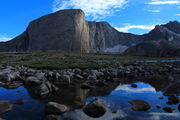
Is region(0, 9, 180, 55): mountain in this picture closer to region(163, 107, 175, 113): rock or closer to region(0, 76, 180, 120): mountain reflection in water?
region(0, 76, 180, 120): mountain reflection in water

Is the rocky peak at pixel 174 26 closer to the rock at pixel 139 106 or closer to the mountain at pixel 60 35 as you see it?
the mountain at pixel 60 35

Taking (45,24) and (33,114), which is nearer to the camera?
(33,114)

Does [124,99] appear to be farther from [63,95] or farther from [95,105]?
[63,95]

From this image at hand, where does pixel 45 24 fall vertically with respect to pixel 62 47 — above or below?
above

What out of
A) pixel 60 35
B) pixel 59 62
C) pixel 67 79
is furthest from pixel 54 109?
pixel 60 35

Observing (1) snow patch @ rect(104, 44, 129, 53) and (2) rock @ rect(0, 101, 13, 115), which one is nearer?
(2) rock @ rect(0, 101, 13, 115)

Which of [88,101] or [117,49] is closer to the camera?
[88,101]

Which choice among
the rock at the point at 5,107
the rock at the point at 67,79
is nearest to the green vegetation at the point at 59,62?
the rock at the point at 67,79

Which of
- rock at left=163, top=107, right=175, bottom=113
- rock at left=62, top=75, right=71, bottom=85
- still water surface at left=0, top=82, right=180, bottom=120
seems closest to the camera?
still water surface at left=0, top=82, right=180, bottom=120

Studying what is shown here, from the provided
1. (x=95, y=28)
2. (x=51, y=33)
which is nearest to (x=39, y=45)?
(x=51, y=33)

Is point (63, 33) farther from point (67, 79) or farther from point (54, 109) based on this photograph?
point (54, 109)

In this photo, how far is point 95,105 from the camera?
697 centimetres

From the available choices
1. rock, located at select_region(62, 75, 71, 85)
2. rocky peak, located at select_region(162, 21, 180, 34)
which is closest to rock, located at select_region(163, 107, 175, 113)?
rock, located at select_region(62, 75, 71, 85)

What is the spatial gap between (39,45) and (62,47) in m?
16.3
